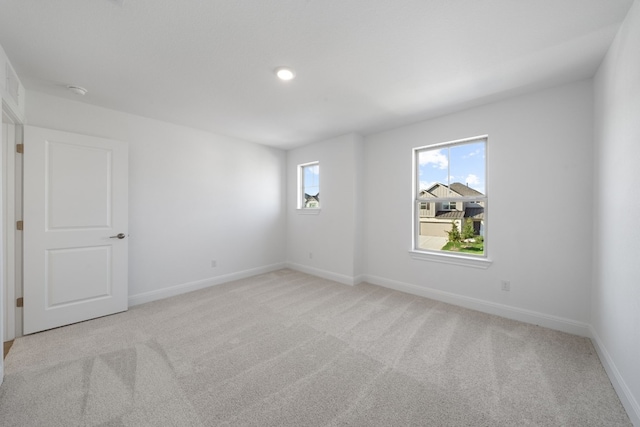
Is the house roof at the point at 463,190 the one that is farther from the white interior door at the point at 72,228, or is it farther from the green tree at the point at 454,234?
the white interior door at the point at 72,228

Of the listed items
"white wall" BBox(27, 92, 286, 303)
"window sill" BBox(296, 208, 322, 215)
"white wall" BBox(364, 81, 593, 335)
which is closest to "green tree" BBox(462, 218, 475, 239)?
"white wall" BBox(364, 81, 593, 335)

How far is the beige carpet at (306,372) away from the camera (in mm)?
1477

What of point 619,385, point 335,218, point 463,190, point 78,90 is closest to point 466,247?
point 463,190

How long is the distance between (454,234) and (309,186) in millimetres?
2702

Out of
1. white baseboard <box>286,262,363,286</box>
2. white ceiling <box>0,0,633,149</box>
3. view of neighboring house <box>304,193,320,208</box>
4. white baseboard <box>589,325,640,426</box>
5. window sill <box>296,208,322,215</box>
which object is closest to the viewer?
white baseboard <box>589,325,640,426</box>

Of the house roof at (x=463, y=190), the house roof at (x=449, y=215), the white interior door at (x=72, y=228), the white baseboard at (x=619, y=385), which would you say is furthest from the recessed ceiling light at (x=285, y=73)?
the white baseboard at (x=619, y=385)

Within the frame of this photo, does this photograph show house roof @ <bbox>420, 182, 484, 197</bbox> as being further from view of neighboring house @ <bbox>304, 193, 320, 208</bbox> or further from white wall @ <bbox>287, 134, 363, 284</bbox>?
view of neighboring house @ <bbox>304, 193, 320, 208</bbox>

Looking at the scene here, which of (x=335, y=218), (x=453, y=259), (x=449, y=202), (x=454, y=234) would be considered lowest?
(x=453, y=259)

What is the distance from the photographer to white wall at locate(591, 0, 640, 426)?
1.48 metres

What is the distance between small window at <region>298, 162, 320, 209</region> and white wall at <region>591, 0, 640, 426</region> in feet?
11.5

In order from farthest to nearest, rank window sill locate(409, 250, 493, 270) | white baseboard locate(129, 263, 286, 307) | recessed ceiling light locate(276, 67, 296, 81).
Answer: white baseboard locate(129, 263, 286, 307), window sill locate(409, 250, 493, 270), recessed ceiling light locate(276, 67, 296, 81)

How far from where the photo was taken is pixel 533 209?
262 cm

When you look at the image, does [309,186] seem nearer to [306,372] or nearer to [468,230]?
[468,230]

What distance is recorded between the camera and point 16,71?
2.19m
